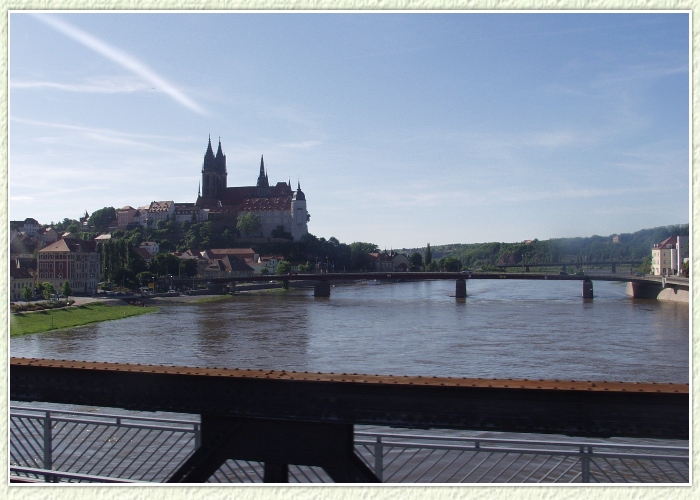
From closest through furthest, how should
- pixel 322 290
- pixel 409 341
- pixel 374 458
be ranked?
pixel 374 458 < pixel 409 341 < pixel 322 290

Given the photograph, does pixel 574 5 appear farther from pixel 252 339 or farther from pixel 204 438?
pixel 252 339

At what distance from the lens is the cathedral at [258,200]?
9300 centimetres

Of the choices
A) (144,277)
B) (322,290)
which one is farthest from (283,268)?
(322,290)

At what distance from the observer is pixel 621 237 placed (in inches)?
2594

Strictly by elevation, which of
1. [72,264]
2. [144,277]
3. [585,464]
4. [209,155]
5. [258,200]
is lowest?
[144,277]

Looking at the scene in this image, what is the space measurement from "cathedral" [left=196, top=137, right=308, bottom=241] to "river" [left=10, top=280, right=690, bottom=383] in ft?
182

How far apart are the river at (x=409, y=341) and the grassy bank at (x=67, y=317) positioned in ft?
3.73

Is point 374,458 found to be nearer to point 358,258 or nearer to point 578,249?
point 578,249

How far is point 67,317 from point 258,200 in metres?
65.1

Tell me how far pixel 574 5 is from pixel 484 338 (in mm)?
20796

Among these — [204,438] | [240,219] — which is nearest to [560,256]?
[240,219]

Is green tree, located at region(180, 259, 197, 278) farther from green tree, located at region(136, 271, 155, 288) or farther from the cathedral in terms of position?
the cathedral

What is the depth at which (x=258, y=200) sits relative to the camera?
313 ft

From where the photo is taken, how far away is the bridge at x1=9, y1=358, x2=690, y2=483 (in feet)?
11.7
